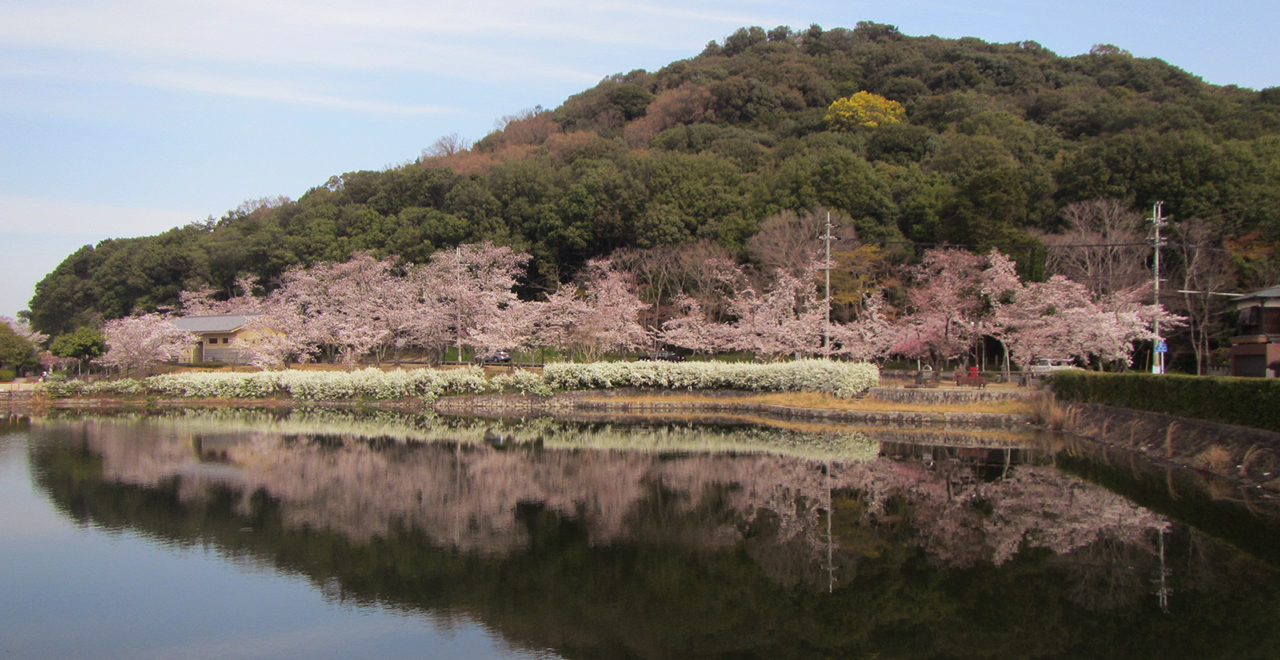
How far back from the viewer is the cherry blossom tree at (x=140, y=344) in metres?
39.8

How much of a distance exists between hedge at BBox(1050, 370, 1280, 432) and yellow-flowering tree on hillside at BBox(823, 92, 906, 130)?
4951cm

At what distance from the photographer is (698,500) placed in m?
14.7

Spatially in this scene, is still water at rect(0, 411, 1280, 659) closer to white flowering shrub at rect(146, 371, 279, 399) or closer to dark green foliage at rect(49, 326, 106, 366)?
white flowering shrub at rect(146, 371, 279, 399)

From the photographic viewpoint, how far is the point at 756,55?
3883 inches

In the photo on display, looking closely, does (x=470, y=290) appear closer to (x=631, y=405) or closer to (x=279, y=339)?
(x=279, y=339)

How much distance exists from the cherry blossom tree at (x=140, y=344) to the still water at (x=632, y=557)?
2230 cm

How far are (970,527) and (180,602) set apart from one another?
10803 mm

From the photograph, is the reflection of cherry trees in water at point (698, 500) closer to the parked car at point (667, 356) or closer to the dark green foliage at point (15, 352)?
the parked car at point (667, 356)

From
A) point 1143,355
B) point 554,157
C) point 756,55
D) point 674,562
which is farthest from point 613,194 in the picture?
point 756,55

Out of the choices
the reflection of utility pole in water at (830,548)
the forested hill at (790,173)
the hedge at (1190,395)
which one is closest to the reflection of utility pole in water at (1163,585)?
the reflection of utility pole in water at (830,548)

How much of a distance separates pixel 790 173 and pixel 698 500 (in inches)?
1422

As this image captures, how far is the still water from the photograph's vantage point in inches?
327

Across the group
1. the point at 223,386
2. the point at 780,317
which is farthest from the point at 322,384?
the point at 780,317

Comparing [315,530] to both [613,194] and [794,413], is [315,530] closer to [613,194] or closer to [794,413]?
[794,413]
